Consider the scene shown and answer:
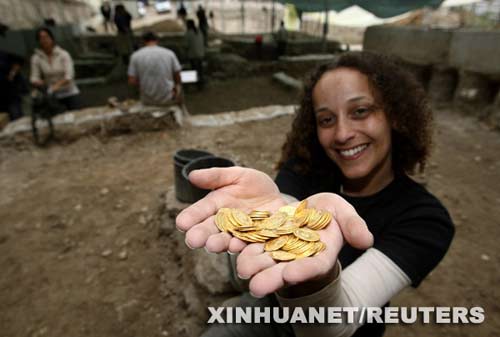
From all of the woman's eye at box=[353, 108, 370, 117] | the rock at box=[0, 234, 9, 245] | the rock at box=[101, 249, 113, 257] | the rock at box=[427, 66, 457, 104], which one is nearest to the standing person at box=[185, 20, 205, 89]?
the rock at box=[427, 66, 457, 104]

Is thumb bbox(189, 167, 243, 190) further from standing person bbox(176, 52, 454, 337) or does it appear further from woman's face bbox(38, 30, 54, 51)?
woman's face bbox(38, 30, 54, 51)

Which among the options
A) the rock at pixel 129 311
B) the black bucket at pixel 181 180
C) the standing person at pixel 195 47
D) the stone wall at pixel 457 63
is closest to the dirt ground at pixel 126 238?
the rock at pixel 129 311

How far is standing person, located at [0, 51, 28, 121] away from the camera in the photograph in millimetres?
5730

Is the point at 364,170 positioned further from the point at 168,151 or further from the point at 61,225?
the point at 168,151

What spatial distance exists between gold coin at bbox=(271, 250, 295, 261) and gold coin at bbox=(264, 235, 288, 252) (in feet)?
0.12

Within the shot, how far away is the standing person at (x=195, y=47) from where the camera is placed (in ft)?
32.2

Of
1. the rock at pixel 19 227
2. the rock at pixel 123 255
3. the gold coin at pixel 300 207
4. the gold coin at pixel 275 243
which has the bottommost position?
the rock at pixel 123 255

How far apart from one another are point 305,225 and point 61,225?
303 centimetres

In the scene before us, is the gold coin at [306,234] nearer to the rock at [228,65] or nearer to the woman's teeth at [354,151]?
the woman's teeth at [354,151]

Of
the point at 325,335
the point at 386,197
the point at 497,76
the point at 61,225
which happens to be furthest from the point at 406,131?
the point at 497,76

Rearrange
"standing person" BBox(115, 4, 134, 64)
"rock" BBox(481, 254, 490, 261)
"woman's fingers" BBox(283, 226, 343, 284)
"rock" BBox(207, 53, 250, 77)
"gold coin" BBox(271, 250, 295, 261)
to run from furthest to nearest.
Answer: "rock" BBox(207, 53, 250, 77) < "standing person" BBox(115, 4, 134, 64) < "rock" BBox(481, 254, 490, 261) < "gold coin" BBox(271, 250, 295, 261) < "woman's fingers" BBox(283, 226, 343, 284)

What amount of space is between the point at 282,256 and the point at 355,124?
0.88 metres

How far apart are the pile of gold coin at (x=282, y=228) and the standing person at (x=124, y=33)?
1195 cm

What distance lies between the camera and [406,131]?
168 centimetres
